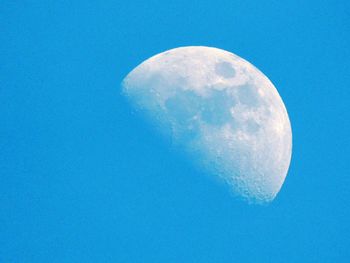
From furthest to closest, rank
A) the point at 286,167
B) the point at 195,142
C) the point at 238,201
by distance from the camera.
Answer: the point at 286,167, the point at 238,201, the point at 195,142

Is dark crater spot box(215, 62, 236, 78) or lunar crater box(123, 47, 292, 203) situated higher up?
dark crater spot box(215, 62, 236, 78)

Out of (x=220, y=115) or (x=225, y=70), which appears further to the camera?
(x=225, y=70)

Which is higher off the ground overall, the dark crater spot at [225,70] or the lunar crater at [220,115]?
the dark crater spot at [225,70]

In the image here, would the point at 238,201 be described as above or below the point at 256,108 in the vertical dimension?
below

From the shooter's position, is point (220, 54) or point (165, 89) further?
point (220, 54)

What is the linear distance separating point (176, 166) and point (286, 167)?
232 centimetres

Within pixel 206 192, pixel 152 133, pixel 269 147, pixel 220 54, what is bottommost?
pixel 206 192

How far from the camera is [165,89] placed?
6.89m

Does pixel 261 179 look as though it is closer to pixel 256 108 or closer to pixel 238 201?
pixel 238 201

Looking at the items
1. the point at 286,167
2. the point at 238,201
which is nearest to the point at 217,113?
the point at 238,201

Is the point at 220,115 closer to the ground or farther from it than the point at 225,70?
closer to the ground

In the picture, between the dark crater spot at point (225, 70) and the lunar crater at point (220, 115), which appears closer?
the lunar crater at point (220, 115)

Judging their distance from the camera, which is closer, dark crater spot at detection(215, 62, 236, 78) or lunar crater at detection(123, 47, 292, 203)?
lunar crater at detection(123, 47, 292, 203)

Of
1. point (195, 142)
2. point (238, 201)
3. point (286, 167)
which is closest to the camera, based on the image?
point (195, 142)
